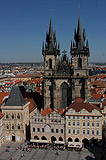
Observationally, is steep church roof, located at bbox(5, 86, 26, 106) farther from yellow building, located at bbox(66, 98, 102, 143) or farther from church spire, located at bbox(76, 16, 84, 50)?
church spire, located at bbox(76, 16, 84, 50)

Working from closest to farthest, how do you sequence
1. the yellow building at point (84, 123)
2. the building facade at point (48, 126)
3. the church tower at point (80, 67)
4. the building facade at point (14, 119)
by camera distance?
the yellow building at point (84, 123) < the building facade at point (48, 126) < the building facade at point (14, 119) < the church tower at point (80, 67)

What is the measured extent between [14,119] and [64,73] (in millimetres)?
26139

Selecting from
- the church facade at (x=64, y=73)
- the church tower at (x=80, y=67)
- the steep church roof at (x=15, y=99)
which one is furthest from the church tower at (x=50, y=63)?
the steep church roof at (x=15, y=99)

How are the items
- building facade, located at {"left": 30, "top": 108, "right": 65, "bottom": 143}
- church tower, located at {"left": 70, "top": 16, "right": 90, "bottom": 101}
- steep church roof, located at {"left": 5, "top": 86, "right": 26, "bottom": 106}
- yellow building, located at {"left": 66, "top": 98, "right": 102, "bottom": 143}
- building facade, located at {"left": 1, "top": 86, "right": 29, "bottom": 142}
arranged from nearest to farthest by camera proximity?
1. yellow building, located at {"left": 66, "top": 98, "right": 102, "bottom": 143}
2. building facade, located at {"left": 30, "top": 108, "right": 65, "bottom": 143}
3. building facade, located at {"left": 1, "top": 86, "right": 29, "bottom": 142}
4. steep church roof, located at {"left": 5, "top": 86, "right": 26, "bottom": 106}
5. church tower, located at {"left": 70, "top": 16, "right": 90, "bottom": 101}

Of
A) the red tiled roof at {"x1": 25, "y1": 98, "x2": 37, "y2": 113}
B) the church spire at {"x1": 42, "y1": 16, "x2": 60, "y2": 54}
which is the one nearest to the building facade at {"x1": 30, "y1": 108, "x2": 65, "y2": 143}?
the red tiled roof at {"x1": 25, "y1": 98, "x2": 37, "y2": 113}

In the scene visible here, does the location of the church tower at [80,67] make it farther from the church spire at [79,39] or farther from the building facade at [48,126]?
the building facade at [48,126]

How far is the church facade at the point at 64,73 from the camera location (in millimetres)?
81500

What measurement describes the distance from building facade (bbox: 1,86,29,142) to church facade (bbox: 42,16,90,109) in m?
→ 16.5

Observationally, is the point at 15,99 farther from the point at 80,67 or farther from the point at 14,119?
the point at 80,67

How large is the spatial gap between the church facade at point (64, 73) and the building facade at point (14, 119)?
54.2 feet

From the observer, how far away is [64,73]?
83.7 metres

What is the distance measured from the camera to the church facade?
81.5m

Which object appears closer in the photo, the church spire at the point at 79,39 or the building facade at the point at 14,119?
the building facade at the point at 14,119

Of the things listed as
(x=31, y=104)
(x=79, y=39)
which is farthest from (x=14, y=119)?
(x=79, y=39)
